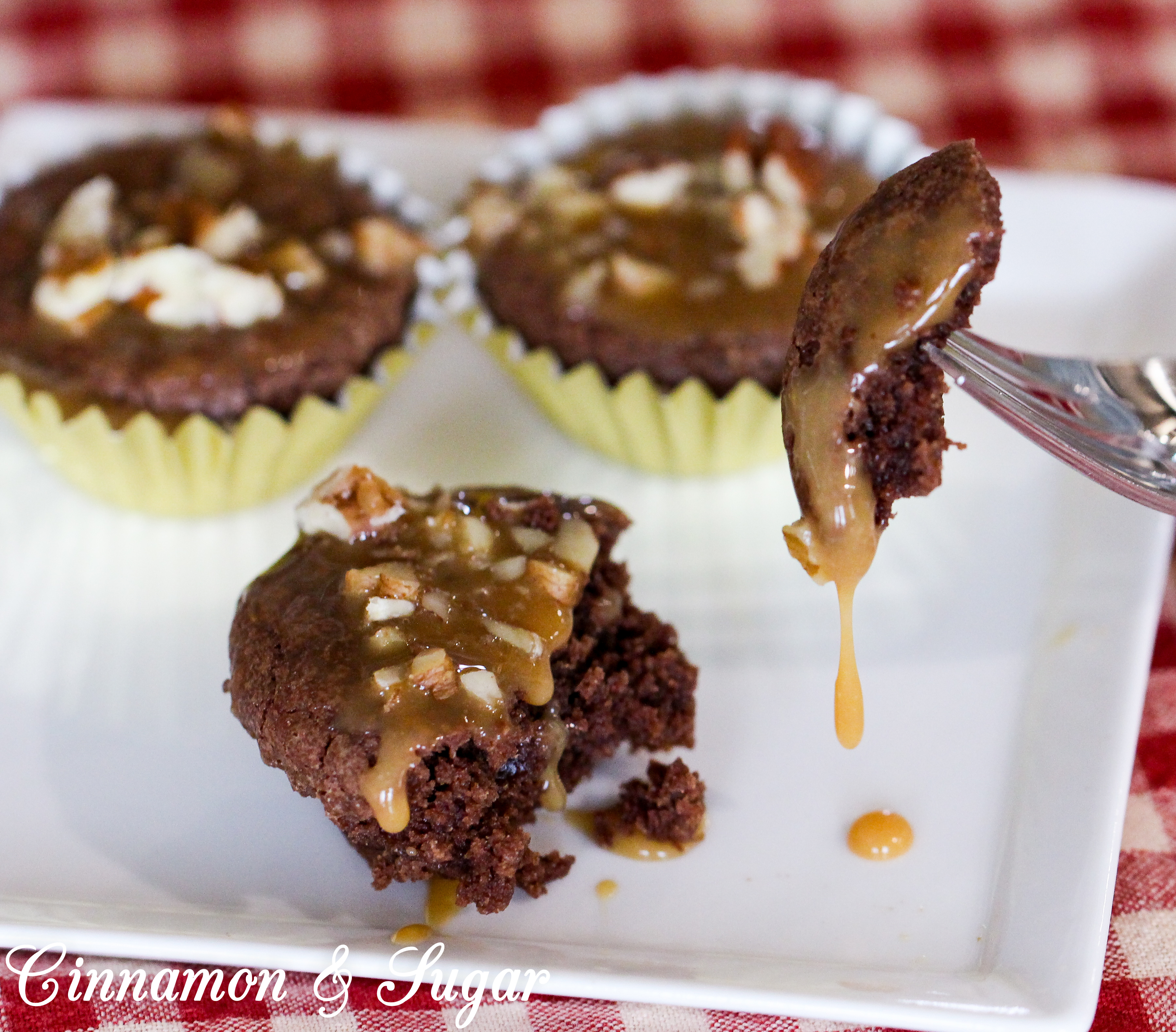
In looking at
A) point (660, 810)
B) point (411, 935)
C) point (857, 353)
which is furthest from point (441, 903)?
point (857, 353)

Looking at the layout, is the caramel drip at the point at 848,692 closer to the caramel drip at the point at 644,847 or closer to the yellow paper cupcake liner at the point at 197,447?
the caramel drip at the point at 644,847

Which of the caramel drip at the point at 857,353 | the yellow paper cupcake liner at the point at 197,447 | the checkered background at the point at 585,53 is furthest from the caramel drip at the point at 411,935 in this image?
the checkered background at the point at 585,53

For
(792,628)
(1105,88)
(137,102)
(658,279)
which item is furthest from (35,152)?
(1105,88)

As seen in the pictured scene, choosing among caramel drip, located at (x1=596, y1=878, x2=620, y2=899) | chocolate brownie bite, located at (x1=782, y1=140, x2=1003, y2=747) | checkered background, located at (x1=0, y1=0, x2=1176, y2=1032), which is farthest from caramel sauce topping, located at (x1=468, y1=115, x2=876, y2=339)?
checkered background, located at (x1=0, y1=0, x2=1176, y2=1032)

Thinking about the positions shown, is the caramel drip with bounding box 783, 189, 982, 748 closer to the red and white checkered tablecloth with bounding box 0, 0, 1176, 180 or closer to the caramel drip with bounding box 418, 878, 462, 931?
the caramel drip with bounding box 418, 878, 462, 931

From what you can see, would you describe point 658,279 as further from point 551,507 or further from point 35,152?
point 35,152

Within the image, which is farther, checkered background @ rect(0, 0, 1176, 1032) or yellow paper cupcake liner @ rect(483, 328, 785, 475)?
checkered background @ rect(0, 0, 1176, 1032)

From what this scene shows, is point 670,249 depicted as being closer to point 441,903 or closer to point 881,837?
point 881,837

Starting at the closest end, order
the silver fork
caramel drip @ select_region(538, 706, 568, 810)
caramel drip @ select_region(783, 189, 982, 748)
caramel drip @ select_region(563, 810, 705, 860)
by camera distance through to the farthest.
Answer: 1. caramel drip @ select_region(783, 189, 982, 748)
2. the silver fork
3. caramel drip @ select_region(538, 706, 568, 810)
4. caramel drip @ select_region(563, 810, 705, 860)
